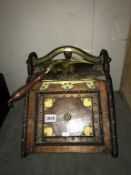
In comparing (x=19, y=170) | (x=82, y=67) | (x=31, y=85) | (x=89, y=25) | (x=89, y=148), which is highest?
(x=89, y=25)

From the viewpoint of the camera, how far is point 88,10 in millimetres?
1378

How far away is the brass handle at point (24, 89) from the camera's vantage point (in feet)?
3.82

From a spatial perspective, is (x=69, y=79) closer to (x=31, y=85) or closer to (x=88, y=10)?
(x=31, y=85)

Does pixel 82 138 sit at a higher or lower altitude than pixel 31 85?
lower

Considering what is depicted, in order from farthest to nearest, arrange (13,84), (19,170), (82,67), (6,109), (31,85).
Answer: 1. (13,84)
2. (6,109)
3. (82,67)
4. (31,85)
5. (19,170)

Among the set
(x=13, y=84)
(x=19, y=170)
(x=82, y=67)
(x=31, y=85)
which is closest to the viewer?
(x=19, y=170)

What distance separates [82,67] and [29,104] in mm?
457

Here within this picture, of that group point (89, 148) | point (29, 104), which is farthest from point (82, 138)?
point (29, 104)

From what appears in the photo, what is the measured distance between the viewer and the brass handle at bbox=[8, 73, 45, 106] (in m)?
1.16

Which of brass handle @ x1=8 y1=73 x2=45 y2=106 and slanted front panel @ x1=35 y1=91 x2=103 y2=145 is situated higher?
brass handle @ x1=8 y1=73 x2=45 y2=106

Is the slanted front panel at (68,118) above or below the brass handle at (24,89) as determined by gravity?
below

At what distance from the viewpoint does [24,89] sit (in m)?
1.20

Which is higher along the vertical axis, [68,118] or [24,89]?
[24,89]

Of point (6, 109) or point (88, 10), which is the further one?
point (6, 109)
